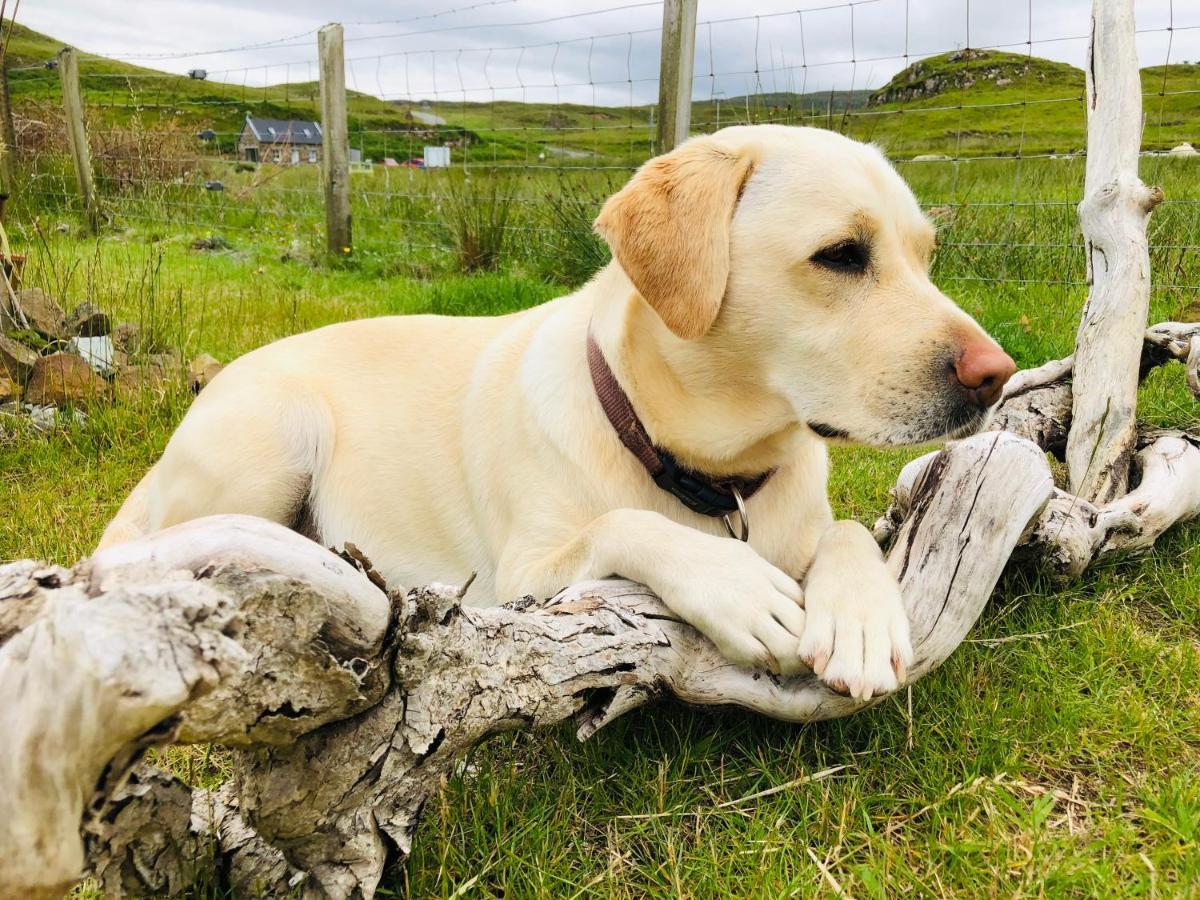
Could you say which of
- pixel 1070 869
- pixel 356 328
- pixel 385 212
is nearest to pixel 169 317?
pixel 356 328

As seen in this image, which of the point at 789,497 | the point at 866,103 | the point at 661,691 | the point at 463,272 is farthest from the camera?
the point at 463,272

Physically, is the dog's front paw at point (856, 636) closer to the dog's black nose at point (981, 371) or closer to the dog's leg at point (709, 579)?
the dog's leg at point (709, 579)

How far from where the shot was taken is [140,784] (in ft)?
4.49

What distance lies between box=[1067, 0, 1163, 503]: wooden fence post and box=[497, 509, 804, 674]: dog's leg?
1607mm

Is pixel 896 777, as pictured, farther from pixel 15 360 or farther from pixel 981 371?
pixel 15 360

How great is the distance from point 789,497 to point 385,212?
8869 millimetres

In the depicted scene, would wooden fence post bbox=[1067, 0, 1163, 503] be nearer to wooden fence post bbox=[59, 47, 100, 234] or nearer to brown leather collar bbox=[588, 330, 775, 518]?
brown leather collar bbox=[588, 330, 775, 518]

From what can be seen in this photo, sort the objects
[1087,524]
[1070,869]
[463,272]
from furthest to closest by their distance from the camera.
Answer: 1. [463,272]
2. [1087,524]
3. [1070,869]

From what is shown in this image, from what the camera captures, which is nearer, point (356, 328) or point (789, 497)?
point (789, 497)

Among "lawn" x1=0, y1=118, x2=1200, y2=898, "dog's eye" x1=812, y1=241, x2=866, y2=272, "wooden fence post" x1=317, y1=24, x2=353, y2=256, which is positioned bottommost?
"lawn" x1=0, y1=118, x2=1200, y2=898

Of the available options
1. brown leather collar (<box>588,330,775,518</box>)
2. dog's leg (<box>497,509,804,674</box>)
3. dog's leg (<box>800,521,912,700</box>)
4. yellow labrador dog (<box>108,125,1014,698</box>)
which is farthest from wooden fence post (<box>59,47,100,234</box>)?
dog's leg (<box>800,521,912,700</box>)

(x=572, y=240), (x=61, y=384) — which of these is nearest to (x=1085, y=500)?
(x=61, y=384)

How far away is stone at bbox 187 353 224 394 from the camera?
4.45 m

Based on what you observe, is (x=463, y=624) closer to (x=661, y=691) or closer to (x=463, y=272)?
(x=661, y=691)
